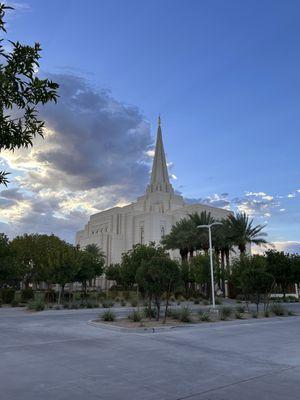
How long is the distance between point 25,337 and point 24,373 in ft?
22.1

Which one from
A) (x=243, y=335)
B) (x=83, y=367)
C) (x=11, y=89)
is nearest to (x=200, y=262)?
(x=243, y=335)

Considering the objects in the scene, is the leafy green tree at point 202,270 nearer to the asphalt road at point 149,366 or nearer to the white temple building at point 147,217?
the asphalt road at point 149,366

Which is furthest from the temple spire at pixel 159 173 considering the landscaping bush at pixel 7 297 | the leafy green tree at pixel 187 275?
the landscaping bush at pixel 7 297

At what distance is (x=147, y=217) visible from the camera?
104125 millimetres

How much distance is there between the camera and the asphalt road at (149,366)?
710 cm

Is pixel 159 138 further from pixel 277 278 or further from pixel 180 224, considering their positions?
pixel 277 278

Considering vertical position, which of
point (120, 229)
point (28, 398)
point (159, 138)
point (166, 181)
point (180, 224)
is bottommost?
point (28, 398)

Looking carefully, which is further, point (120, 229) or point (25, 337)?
point (120, 229)

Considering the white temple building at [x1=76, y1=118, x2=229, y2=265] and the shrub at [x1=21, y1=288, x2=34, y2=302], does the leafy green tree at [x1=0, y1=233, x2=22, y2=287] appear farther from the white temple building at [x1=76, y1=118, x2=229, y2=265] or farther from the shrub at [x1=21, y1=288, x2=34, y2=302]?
the white temple building at [x1=76, y1=118, x2=229, y2=265]

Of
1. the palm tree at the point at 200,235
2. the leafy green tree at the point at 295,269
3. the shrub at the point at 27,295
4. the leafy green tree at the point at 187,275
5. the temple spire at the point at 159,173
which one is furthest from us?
the temple spire at the point at 159,173

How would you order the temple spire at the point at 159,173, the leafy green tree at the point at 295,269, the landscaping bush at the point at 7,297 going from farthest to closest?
1. the temple spire at the point at 159,173
2. the leafy green tree at the point at 295,269
3. the landscaping bush at the point at 7,297

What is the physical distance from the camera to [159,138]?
119688 millimetres

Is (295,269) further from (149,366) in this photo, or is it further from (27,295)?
(149,366)

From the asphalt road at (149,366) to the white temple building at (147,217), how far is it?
85.4 metres
